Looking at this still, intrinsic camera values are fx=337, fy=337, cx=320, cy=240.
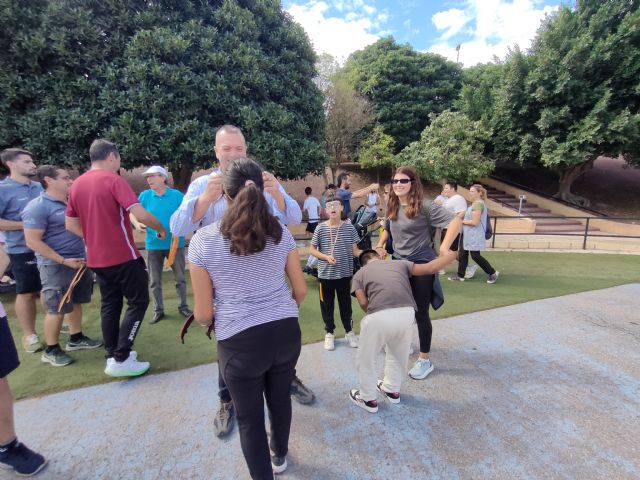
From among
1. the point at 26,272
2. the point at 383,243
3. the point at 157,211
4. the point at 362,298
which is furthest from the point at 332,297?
the point at 26,272

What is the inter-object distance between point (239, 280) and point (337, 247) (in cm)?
190

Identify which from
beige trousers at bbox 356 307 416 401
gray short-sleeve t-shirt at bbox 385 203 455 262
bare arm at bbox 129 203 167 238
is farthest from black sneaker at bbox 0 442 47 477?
gray short-sleeve t-shirt at bbox 385 203 455 262

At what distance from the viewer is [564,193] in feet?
49.6

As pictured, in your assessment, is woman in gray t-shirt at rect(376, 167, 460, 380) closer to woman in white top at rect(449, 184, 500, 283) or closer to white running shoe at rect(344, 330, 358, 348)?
white running shoe at rect(344, 330, 358, 348)

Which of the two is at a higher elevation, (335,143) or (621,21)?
(621,21)

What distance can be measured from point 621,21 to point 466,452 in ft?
57.0

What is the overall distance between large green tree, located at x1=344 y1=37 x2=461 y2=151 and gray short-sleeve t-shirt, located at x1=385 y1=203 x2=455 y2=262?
16.1 meters

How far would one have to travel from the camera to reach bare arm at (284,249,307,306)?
176cm

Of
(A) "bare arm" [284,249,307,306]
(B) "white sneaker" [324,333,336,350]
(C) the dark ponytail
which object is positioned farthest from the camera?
(B) "white sneaker" [324,333,336,350]

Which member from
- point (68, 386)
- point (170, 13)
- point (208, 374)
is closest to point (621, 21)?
point (170, 13)

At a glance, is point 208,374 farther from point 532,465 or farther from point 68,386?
point 532,465

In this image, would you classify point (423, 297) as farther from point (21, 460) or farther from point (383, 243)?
point (21, 460)

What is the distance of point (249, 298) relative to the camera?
1.61 meters

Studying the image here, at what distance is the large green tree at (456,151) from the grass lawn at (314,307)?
6.97m
